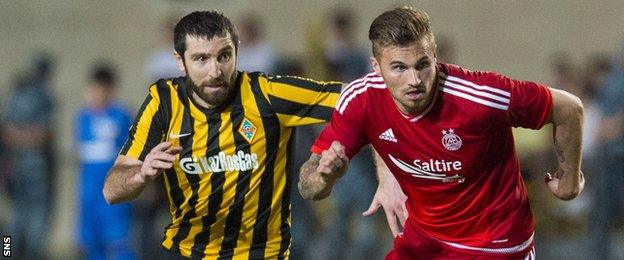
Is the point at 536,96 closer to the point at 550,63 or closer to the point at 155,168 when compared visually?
the point at 155,168

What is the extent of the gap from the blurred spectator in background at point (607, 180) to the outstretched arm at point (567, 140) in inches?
172

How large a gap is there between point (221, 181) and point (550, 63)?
8160 millimetres

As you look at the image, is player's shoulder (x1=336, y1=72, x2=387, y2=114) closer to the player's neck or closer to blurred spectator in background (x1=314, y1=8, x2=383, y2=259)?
the player's neck

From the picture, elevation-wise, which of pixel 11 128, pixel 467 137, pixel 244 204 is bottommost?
pixel 11 128

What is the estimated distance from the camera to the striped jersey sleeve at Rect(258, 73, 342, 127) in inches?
242

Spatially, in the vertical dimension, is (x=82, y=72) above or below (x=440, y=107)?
below

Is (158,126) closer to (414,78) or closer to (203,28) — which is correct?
(203,28)

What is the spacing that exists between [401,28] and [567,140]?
860mm

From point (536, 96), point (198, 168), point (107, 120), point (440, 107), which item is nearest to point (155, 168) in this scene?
point (198, 168)

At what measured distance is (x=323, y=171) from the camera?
5211 mm

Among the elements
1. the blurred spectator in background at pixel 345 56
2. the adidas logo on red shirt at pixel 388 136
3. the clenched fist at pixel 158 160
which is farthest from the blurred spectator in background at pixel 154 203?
the adidas logo on red shirt at pixel 388 136

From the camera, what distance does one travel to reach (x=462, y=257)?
5586 millimetres

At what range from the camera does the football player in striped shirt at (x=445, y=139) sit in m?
5.27

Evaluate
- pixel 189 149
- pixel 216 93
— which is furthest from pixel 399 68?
pixel 189 149
